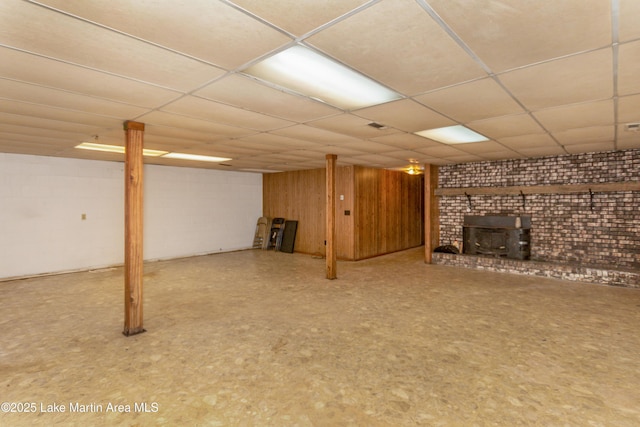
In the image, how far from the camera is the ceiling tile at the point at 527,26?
1.59 meters

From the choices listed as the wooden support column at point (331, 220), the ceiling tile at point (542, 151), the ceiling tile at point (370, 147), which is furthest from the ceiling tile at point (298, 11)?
the ceiling tile at point (542, 151)

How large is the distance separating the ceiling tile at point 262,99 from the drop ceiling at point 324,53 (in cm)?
2

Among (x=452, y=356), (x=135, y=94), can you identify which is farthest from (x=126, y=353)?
(x=452, y=356)

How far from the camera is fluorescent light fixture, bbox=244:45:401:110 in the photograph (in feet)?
7.23

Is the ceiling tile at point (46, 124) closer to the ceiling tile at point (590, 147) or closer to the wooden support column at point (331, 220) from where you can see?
the wooden support column at point (331, 220)

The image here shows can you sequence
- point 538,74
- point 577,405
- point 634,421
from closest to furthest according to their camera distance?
1. point 634,421
2. point 577,405
3. point 538,74

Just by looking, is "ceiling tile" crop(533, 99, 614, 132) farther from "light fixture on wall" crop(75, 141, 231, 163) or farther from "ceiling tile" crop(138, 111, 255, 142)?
"light fixture on wall" crop(75, 141, 231, 163)

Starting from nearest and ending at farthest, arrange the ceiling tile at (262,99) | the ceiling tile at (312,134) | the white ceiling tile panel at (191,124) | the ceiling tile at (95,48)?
the ceiling tile at (95,48), the ceiling tile at (262,99), the white ceiling tile panel at (191,124), the ceiling tile at (312,134)

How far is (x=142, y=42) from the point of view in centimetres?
192

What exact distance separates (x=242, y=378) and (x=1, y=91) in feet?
10.6

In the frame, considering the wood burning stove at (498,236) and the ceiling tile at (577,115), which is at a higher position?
the ceiling tile at (577,115)

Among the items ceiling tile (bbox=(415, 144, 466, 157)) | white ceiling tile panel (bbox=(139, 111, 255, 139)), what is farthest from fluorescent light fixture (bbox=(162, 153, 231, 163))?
ceiling tile (bbox=(415, 144, 466, 157))

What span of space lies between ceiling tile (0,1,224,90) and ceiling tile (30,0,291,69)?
0.12 meters

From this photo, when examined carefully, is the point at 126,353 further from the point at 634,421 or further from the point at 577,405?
the point at 634,421
